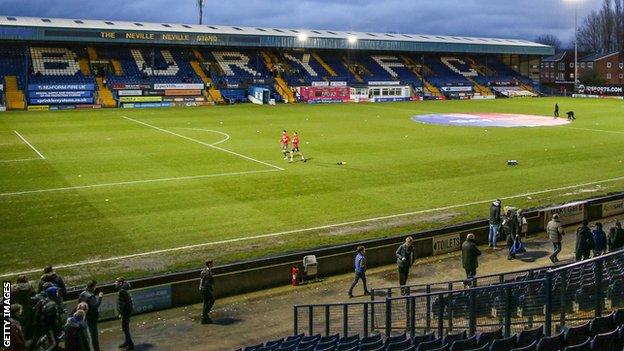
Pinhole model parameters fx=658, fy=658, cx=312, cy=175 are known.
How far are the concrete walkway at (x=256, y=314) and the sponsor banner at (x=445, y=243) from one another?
346 mm

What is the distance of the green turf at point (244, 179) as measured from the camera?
2259 cm

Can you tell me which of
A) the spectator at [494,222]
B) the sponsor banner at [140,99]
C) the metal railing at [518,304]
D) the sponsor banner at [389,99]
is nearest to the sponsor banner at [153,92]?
the sponsor banner at [140,99]

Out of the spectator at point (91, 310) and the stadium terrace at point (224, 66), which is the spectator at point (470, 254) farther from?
the stadium terrace at point (224, 66)

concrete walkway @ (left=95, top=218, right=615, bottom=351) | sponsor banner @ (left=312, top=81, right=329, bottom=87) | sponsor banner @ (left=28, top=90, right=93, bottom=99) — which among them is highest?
sponsor banner @ (left=312, top=81, right=329, bottom=87)

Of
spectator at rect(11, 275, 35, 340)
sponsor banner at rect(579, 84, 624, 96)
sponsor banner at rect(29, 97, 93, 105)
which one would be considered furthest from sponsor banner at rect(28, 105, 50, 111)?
sponsor banner at rect(579, 84, 624, 96)

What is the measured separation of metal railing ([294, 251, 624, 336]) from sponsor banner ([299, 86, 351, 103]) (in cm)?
7001

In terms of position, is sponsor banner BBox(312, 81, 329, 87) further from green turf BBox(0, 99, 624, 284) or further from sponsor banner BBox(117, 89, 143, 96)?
green turf BBox(0, 99, 624, 284)

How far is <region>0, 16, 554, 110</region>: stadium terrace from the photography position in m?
71.9

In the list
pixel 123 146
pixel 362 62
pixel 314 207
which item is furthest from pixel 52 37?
pixel 314 207

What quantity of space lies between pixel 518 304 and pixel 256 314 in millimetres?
6934

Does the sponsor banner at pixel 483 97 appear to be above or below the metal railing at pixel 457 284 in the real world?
above

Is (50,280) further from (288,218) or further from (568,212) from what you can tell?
(568,212)

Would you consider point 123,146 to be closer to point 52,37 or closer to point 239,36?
point 52,37

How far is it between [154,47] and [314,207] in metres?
63.0
